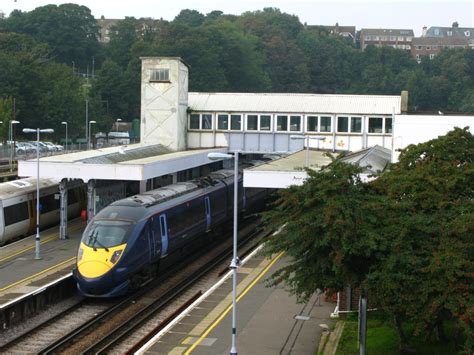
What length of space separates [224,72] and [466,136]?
108 m

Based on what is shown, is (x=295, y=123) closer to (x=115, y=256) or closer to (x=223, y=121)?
(x=223, y=121)

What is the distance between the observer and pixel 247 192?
47.0m

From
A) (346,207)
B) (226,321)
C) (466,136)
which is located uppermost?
(466,136)

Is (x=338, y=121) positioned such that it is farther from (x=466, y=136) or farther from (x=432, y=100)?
(x=432, y=100)

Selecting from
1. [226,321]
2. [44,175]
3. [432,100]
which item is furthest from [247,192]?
[432,100]

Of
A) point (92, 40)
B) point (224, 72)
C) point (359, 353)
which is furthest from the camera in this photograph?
point (92, 40)

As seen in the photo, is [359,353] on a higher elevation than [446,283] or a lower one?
lower

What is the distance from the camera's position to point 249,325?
80.3 ft

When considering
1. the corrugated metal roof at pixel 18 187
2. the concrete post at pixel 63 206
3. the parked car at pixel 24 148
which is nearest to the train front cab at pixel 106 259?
the corrugated metal roof at pixel 18 187

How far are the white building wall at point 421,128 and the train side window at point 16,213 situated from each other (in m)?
17.9

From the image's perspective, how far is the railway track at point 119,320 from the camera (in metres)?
23.3

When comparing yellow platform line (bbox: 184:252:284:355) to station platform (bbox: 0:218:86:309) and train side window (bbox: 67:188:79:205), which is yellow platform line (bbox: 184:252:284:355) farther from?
train side window (bbox: 67:188:79:205)

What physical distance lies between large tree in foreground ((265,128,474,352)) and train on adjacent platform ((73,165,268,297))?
8298 mm

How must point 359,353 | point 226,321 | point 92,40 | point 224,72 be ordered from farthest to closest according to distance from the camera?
1. point 92,40
2. point 224,72
3. point 226,321
4. point 359,353
